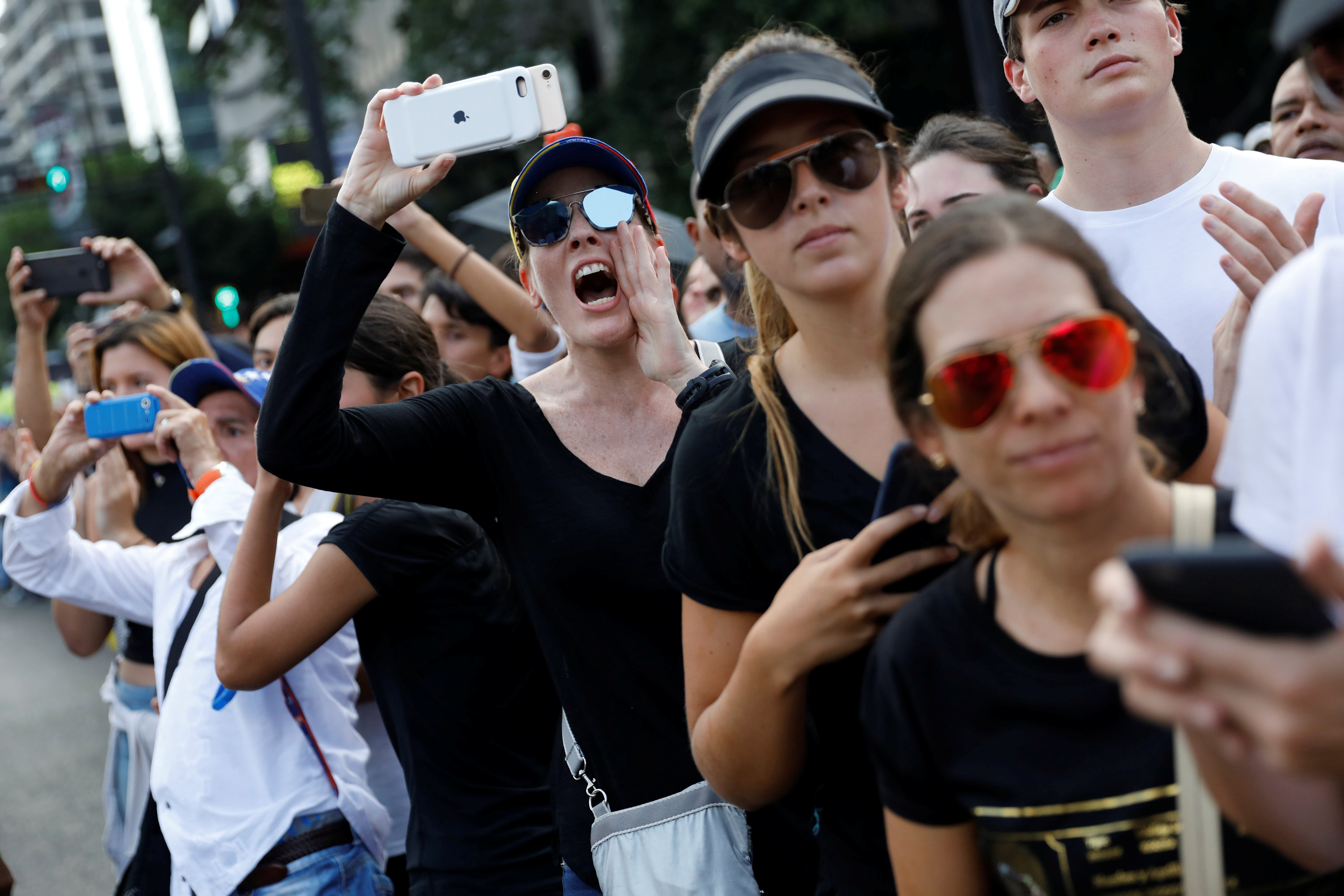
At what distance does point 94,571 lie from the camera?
3.81 meters

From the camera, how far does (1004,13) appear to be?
2.86m

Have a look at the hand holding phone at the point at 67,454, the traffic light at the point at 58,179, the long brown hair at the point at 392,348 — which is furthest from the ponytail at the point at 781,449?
the traffic light at the point at 58,179

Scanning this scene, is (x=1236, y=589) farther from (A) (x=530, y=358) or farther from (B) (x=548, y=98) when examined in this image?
(A) (x=530, y=358)

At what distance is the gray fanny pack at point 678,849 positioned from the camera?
2.25 meters

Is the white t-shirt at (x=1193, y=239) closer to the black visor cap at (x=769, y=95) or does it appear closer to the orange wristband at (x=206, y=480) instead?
the black visor cap at (x=769, y=95)

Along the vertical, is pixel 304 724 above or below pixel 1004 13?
below

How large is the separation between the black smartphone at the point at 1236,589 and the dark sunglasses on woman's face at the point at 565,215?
1858mm

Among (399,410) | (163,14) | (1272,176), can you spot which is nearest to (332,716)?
(399,410)

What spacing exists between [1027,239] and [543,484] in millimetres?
1267

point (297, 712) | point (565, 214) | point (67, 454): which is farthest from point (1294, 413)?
point (67, 454)

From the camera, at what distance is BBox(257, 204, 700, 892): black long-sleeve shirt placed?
7.82ft

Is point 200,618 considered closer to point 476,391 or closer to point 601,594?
point 476,391

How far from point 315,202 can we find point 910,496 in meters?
2.87

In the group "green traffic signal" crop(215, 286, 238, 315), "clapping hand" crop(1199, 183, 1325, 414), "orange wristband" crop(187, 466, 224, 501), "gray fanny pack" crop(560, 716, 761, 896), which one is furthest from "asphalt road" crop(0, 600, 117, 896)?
"clapping hand" crop(1199, 183, 1325, 414)
